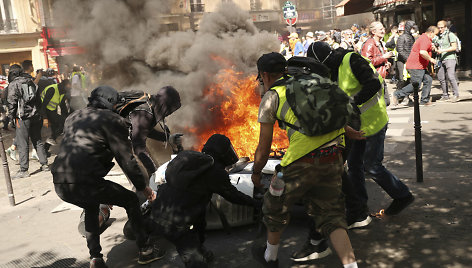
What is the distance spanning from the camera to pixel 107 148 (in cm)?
390

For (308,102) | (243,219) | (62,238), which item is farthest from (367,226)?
(62,238)

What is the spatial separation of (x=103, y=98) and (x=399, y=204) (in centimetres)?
297

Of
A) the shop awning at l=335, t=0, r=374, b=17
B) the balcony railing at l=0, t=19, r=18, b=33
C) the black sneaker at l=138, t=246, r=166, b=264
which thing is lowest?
the black sneaker at l=138, t=246, r=166, b=264

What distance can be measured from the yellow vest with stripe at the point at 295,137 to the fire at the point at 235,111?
127 inches

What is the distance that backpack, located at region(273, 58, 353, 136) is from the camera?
3125 millimetres

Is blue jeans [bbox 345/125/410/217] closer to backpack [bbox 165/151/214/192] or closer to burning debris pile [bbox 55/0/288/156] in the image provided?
backpack [bbox 165/151/214/192]

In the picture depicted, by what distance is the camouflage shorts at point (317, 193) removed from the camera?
3.26 meters

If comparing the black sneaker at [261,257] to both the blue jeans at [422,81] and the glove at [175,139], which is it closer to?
the glove at [175,139]

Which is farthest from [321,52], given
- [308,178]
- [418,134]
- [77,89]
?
[77,89]

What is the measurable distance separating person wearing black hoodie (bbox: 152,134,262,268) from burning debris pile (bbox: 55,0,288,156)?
3825 mm

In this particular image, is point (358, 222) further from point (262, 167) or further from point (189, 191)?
point (189, 191)

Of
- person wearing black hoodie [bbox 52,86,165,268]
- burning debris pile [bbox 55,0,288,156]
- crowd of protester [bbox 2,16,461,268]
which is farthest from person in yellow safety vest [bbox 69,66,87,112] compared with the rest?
person wearing black hoodie [bbox 52,86,165,268]

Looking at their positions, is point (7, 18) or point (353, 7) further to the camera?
point (7, 18)

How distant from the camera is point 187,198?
3.62m
